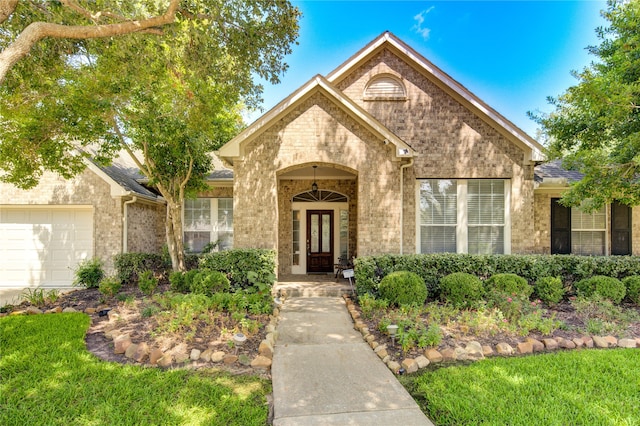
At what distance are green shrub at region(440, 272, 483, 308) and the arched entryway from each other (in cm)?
450

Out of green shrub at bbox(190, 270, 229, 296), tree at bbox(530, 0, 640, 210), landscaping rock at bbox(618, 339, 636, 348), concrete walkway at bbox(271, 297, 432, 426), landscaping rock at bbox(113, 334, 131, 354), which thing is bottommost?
concrete walkway at bbox(271, 297, 432, 426)

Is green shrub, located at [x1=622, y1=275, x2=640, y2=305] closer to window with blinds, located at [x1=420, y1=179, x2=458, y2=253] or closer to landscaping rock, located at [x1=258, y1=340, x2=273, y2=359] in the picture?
window with blinds, located at [x1=420, y1=179, x2=458, y2=253]

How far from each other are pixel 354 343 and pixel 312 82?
247 inches

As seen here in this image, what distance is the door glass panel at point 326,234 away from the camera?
11.8m

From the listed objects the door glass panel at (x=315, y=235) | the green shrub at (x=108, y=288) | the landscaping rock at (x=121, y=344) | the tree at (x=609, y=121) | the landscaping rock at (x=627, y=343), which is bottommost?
the landscaping rock at (x=627, y=343)

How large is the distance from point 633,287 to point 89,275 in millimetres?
14111

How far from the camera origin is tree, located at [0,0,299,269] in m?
7.16

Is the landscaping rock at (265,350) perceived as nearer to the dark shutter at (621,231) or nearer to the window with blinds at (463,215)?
the window with blinds at (463,215)

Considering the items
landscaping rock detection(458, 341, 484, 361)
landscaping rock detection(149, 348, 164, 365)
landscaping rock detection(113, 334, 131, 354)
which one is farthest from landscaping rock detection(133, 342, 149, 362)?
landscaping rock detection(458, 341, 484, 361)

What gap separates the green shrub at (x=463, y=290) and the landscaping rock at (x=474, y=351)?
6.26 ft

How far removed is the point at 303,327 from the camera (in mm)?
6230

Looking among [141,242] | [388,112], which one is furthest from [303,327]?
[141,242]

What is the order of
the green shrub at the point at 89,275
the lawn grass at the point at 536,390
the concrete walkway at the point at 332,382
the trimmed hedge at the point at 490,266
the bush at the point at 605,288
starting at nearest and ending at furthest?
the lawn grass at the point at 536,390
the concrete walkway at the point at 332,382
the bush at the point at 605,288
the trimmed hedge at the point at 490,266
the green shrub at the point at 89,275

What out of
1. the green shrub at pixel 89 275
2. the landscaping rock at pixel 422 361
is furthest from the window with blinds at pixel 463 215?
the green shrub at pixel 89 275
